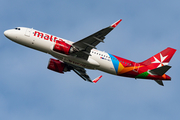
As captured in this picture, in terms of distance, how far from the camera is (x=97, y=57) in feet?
161

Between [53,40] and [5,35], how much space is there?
9.97 metres

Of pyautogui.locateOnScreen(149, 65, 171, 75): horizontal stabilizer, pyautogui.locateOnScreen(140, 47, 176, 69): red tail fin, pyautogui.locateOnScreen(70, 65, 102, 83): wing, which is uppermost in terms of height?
pyautogui.locateOnScreen(140, 47, 176, 69): red tail fin

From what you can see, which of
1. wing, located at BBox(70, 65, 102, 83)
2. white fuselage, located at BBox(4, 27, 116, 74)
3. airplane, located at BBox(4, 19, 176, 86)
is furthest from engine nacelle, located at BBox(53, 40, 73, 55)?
wing, located at BBox(70, 65, 102, 83)

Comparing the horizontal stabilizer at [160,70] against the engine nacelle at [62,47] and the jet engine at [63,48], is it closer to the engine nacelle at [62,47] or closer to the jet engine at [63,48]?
the jet engine at [63,48]

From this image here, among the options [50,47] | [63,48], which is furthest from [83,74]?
[50,47]

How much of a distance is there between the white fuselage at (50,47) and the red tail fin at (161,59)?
923 cm

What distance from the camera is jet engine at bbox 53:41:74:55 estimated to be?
46375 mm

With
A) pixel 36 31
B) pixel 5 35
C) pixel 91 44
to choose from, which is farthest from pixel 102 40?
pixel 5 35

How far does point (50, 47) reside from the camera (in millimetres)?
47250

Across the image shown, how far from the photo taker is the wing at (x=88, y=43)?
4319 cm

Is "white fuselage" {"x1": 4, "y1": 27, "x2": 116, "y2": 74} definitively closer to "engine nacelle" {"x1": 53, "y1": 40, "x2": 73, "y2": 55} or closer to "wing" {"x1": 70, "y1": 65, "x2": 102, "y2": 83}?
"engine nacelle" {"x1": 53, "y1": 40, "x2": 73, "y2": 55}

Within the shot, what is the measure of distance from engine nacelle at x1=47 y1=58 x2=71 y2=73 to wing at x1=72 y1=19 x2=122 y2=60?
7.92m

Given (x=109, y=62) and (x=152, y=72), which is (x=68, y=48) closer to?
(x=109, y=62)

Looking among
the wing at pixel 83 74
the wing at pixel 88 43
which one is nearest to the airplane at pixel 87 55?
the wing at pixel 88 43
